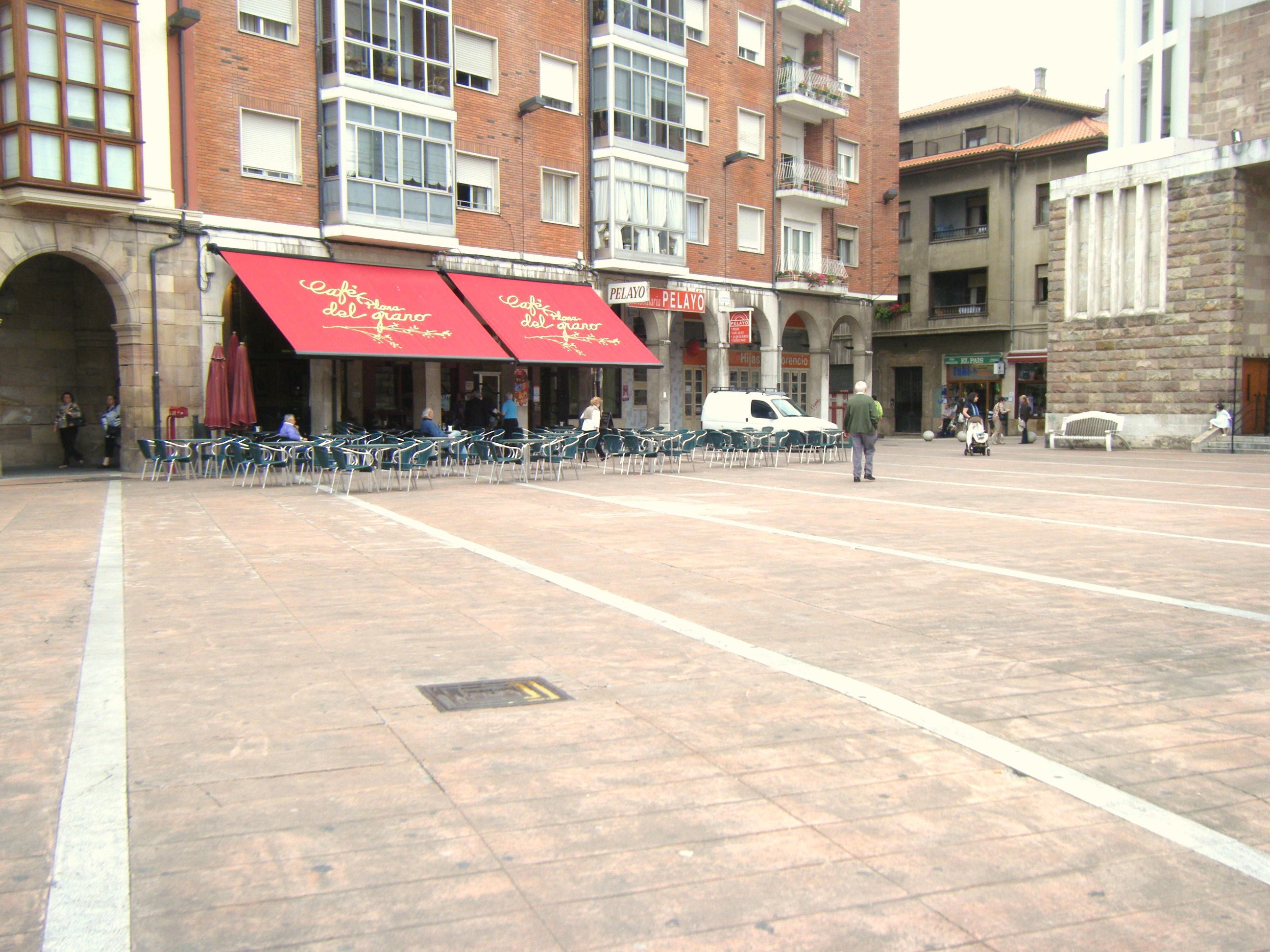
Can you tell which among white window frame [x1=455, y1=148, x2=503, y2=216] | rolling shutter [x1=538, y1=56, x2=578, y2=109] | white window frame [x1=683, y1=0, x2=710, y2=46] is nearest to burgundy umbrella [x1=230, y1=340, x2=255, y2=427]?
white window frame [x1=455, y1=148, x2=503, y2=216]

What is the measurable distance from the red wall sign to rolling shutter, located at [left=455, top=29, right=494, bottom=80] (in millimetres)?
6595

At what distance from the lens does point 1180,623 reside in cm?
678

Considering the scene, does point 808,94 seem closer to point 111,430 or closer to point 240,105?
point 240,105

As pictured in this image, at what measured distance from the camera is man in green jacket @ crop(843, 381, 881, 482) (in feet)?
57.0

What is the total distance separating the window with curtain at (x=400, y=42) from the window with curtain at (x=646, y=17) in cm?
518

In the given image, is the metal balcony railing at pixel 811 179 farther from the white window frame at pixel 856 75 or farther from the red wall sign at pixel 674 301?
the red wall sign at pixel 674 301

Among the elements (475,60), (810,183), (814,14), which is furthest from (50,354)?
(814,14)

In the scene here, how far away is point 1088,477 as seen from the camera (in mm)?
18719

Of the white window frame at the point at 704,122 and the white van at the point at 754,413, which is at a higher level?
the white window frame at the point at 704,122

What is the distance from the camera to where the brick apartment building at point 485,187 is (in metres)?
19.4

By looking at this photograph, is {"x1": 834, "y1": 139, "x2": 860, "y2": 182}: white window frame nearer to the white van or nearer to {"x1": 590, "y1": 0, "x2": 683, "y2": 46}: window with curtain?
{"x1": 590, "y1": 0, "x2": 683, "y2": 46}: window with curtain

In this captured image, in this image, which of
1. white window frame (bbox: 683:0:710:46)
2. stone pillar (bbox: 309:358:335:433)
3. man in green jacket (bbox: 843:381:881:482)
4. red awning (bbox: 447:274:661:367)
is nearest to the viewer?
man in green jacket (bbox: 843:381:881:482)

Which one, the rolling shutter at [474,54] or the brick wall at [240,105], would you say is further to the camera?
the rolling shutter at [474,54]

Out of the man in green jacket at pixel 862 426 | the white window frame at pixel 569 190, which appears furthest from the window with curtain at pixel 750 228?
the man in green jacket at pixel 862 426
